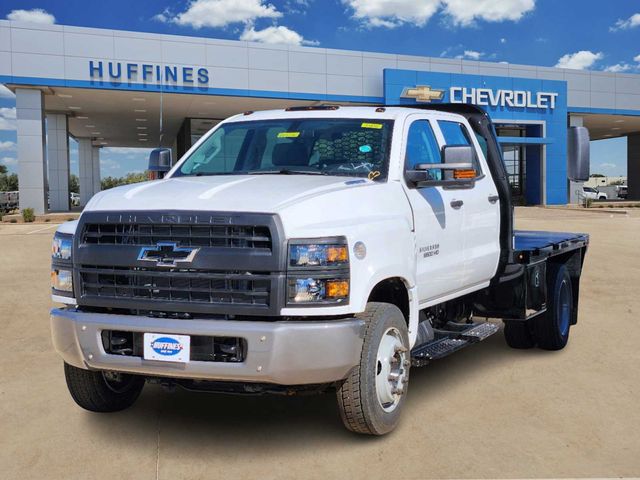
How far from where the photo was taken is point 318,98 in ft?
117

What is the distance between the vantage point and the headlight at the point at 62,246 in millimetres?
4445

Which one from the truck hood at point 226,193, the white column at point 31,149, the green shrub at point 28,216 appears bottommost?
the green shrub at point 28,216

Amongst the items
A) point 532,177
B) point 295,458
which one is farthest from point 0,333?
point 532,177

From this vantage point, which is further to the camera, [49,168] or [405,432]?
[49,168]

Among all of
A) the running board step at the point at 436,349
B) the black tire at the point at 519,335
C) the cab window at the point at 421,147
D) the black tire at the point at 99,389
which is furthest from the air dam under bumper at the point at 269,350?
the black tire at the point at 519,335

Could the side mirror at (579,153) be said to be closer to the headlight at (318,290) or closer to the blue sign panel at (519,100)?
the headlight at (318,290)

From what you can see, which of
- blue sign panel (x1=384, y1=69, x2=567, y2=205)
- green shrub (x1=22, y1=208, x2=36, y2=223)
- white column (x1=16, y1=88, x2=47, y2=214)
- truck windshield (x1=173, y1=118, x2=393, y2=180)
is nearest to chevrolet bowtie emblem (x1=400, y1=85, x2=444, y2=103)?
blue sign panel (x1=384, y1=69, x2=567, y2=205)

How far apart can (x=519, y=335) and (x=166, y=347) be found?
4.16 meters

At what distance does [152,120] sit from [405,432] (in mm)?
41157

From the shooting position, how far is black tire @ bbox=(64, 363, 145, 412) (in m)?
4.80

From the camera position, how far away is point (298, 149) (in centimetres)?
531

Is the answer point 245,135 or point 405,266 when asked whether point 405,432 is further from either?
point 245,135

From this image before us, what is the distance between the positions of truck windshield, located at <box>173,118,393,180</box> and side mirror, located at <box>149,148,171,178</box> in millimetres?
220

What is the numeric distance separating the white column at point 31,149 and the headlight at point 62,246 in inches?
1129
